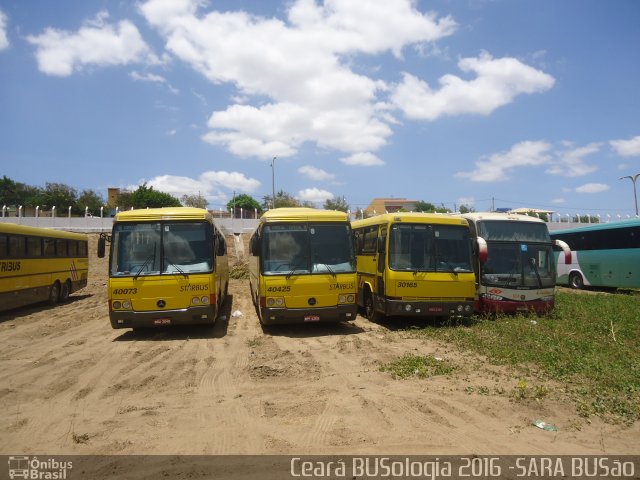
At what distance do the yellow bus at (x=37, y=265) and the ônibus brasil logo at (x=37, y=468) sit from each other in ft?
38.4

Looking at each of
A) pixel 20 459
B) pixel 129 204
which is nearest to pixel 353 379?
pixel 20 459

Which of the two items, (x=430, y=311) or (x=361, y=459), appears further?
(x=430, y=311)

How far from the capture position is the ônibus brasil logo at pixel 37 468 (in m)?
4.23

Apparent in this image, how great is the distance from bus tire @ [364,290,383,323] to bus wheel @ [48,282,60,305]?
501 inches

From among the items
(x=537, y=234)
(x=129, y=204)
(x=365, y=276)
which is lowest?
(x=365, y=276)

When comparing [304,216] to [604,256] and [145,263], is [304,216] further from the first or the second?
[604,256]

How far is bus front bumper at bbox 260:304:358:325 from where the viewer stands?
10802 mm

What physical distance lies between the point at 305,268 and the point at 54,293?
1277 centimetres

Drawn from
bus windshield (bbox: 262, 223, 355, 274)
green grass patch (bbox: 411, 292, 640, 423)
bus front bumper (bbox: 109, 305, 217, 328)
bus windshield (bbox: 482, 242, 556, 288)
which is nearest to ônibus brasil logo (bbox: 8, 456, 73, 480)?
green grass patch (bbox: 411, 292, 640, 423)

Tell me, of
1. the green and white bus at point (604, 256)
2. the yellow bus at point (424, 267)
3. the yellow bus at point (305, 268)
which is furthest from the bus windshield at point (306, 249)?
the green and white bus at point (604, 256)

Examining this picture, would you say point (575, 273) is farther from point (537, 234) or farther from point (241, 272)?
point (241, 272)

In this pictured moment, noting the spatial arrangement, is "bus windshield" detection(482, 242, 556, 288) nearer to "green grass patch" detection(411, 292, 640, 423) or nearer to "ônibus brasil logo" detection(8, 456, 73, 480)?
"green grass patch" detection(411, 292, 640, 423)

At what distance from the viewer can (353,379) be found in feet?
23.4

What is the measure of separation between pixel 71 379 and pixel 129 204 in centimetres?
6128
